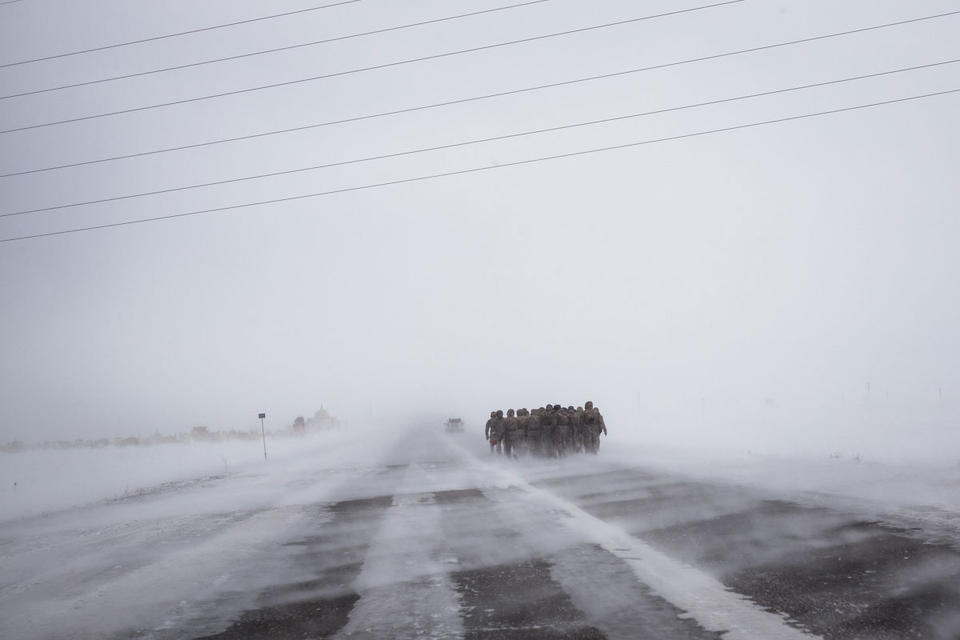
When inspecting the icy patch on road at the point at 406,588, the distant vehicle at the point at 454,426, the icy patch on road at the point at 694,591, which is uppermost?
the icy patch on road at the point at 406,588

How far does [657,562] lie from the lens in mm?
8586

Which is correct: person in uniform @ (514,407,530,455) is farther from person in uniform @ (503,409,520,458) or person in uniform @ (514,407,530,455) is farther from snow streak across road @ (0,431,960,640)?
snow streak across road @ (0,431,960,640)

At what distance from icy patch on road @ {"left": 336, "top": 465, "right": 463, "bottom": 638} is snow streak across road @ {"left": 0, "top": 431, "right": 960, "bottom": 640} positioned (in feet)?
0.10

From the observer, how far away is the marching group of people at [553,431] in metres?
29.3

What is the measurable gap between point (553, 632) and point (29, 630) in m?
4.57

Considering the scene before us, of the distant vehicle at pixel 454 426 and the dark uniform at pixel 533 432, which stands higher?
the dark uniform at pixel 533 432

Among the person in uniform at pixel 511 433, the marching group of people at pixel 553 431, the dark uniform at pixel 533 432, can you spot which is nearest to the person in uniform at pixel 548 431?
the marching group of people at pixel 553 431

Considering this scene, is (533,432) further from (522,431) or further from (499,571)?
(499,571)

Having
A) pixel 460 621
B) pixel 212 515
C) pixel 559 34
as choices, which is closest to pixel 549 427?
pixel 559 34

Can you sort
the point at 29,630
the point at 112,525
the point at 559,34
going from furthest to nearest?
the point at 559,34
the point at 112,525
the point at 29,630

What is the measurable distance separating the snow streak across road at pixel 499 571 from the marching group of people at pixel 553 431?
12.7 m

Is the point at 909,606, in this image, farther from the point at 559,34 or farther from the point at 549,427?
the point at 549,427

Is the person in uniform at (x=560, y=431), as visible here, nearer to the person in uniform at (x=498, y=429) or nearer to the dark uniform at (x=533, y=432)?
the dark uniform at (x=533, y=432)

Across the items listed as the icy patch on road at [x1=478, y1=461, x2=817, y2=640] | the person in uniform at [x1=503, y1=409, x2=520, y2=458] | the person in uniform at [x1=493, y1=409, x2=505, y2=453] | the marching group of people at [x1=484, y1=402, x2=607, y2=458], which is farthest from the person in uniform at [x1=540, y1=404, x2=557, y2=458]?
the icy patch on road at [x1=478, y1=461, x2=817, y2=640]
